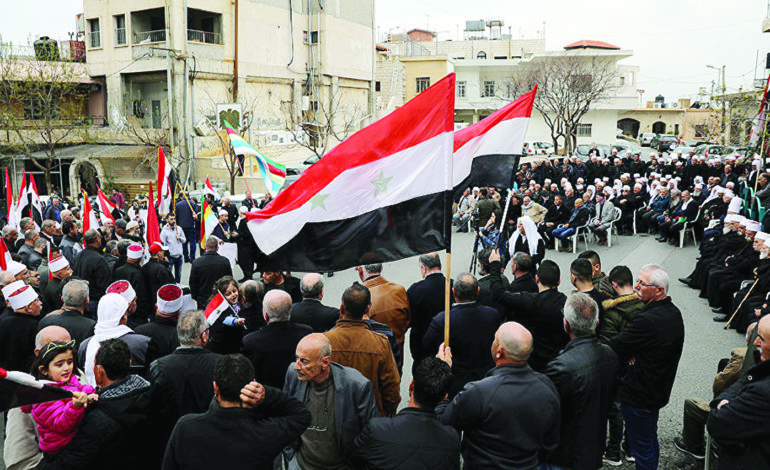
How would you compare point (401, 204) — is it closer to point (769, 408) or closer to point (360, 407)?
point (360, 407)

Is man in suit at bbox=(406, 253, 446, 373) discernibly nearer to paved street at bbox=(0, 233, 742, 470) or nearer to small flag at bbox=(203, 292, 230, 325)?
paved street at bbox=(0, 233, 742, 470)

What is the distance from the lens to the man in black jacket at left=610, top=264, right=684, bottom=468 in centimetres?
483

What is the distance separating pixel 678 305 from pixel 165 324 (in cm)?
914

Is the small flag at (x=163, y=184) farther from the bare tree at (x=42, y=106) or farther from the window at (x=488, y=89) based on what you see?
the window at (x=488, y=89)

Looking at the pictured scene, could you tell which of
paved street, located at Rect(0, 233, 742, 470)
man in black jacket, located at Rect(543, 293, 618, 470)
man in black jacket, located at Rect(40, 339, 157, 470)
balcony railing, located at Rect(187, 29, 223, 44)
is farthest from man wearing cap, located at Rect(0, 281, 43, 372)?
balcony railing, located at Rect(187, 29, 223, 44)

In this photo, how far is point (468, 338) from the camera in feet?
16.4

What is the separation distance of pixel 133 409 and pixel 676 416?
5.40 meters

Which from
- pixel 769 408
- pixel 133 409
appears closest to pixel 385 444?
pixel 133 409

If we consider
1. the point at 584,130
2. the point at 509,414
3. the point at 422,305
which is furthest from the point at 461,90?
the point at 509,414

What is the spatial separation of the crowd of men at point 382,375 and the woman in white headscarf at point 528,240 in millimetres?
3199

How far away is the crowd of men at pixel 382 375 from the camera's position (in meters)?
3.40

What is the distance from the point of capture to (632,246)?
53.0ft

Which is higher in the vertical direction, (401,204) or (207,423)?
(401,204)

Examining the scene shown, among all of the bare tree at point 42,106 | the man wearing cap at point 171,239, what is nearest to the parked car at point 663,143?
the bare tree at point 42,106
